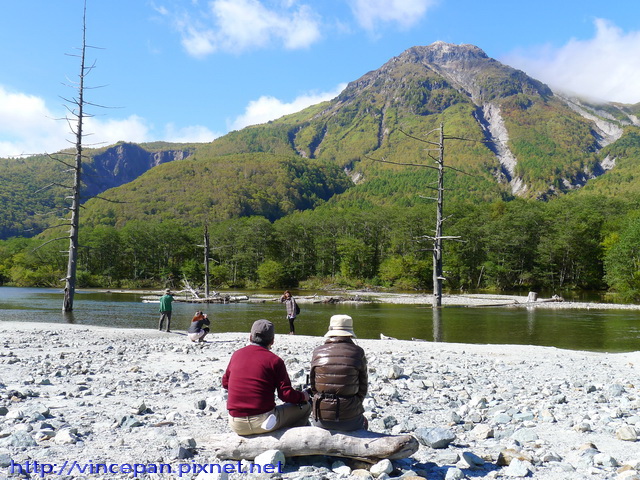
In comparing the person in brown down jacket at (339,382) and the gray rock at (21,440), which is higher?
the person in brown down jacket at (339,382)

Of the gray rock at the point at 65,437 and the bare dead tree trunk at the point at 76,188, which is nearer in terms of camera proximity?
the gray rock at the point at 65,437

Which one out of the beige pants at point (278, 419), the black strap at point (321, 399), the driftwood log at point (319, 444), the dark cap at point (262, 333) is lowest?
the driftwood log at point (319, 444)

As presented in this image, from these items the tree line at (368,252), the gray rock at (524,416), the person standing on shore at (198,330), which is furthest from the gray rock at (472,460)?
the tree line at (368,252)

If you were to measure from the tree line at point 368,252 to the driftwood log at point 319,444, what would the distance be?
6613cm

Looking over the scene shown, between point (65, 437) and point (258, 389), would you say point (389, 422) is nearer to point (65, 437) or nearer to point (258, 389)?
point (258, 389)

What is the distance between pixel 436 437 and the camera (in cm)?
602

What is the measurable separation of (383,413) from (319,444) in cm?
268

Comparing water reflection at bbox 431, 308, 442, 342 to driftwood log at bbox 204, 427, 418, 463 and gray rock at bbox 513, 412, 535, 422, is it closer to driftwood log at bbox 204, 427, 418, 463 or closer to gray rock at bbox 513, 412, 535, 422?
gray rock at bbox 513, 412, 535, 422

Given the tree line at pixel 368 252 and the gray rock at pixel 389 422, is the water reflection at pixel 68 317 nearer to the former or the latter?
the gray rock at pixel 389 422

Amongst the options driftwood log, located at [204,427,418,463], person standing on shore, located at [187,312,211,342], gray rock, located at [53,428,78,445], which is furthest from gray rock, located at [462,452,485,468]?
person standing on shore, located at [187,312,211,342]

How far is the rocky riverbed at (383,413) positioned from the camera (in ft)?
17.2

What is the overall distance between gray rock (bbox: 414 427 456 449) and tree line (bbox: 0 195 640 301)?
64785mm

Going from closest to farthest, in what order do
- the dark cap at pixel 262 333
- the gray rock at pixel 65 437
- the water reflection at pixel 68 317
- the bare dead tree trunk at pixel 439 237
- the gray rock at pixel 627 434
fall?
1. the dark cap at pixel 262 333
2. the gray rock at pixel 65 437
3. the gray rock at pixel 627 434
4. the water reflection at pixel 68 317
5. the bare dead tree trunk at pixel 439 237

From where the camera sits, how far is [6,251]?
345 feet
